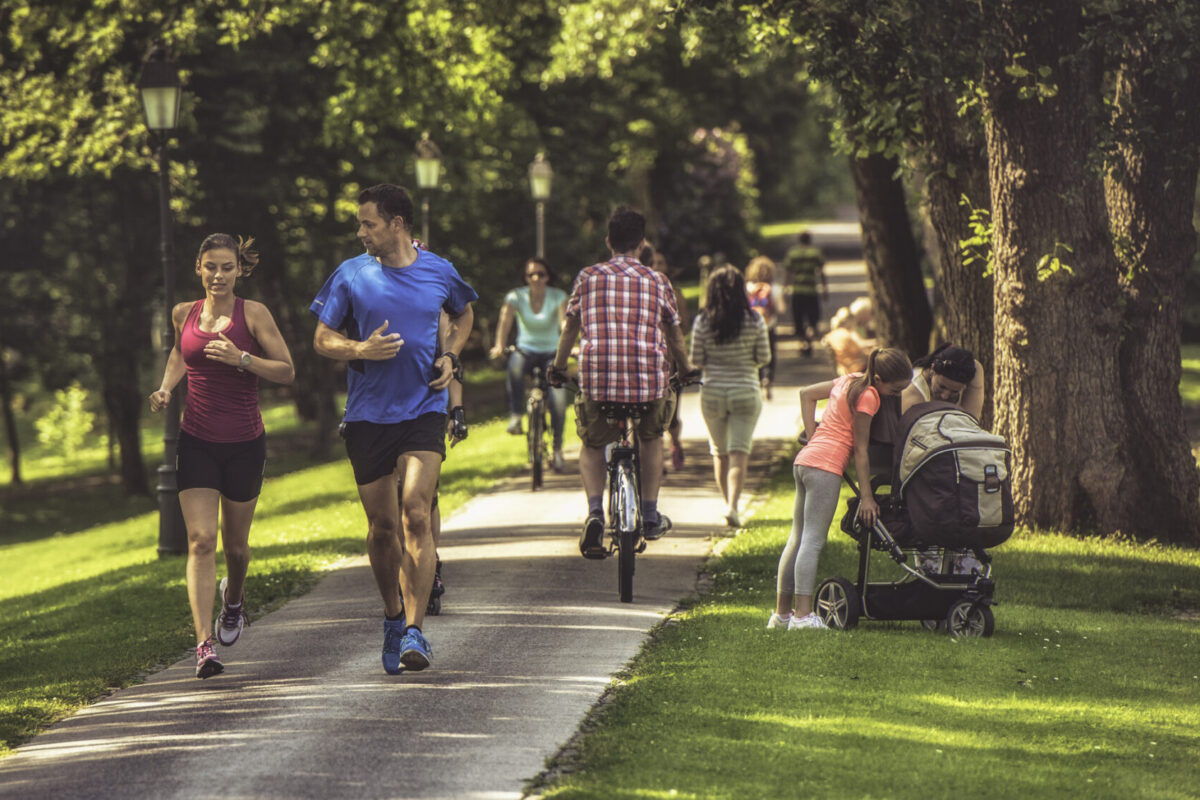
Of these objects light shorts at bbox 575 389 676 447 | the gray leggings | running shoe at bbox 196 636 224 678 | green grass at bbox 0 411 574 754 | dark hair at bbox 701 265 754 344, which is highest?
dark hair at bbox 701 265 754 344

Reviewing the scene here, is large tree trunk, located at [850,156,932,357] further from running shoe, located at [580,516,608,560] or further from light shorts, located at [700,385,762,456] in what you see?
running shoe, located at [580,516,608,560]

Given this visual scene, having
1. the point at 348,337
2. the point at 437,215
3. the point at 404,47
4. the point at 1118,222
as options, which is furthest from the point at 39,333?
the point at 348,337

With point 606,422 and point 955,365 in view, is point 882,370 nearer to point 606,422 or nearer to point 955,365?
point 955,365

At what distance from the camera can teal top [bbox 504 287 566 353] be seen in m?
15.6

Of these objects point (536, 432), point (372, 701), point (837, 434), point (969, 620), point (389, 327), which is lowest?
point (969, 620)

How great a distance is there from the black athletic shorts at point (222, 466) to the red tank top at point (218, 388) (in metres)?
0.04

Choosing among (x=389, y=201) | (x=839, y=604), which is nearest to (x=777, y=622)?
(x=839, y=604)

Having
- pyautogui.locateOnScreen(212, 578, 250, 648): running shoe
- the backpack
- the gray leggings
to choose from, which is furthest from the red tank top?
A: the backpack

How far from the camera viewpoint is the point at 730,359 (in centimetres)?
1266

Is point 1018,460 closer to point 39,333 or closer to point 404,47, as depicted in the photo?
point 404,47

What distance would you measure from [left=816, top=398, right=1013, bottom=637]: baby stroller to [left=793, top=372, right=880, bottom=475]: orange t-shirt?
198 mm

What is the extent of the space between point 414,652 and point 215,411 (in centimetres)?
150

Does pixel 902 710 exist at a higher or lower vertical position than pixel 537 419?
lower

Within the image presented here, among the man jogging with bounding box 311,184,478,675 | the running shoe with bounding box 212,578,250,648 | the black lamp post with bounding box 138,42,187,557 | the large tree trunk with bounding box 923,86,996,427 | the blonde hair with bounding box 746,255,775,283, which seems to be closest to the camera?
the man jogging with bounding box 311,184,478,675
